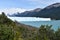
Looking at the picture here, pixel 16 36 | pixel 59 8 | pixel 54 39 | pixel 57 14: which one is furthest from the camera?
pixel 59 8

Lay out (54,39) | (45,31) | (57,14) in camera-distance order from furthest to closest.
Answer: (57,14) < (45,31) < (54,39)

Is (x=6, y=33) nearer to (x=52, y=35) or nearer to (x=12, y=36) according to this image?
(x=12, y=36)

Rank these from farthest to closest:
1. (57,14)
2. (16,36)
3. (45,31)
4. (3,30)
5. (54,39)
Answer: (57,14) < (45,31) < (54,39) < (3,30) < (16,36)

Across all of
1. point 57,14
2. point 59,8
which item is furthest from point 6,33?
point 59,8

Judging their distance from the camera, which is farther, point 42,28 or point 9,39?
point 42,28

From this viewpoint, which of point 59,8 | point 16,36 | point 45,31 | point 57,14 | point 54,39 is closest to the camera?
point 16,36

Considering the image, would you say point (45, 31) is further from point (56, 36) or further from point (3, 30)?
point (3, 30)

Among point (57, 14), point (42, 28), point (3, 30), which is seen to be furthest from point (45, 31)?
point (57, 14)

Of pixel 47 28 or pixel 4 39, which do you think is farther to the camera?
pixel 47 28

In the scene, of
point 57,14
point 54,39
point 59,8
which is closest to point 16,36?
point 54,39
